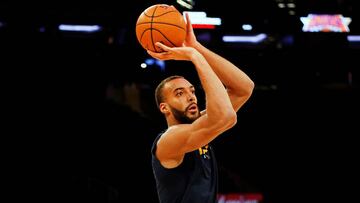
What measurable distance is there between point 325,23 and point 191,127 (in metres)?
6.07

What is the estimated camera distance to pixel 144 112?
395 inches

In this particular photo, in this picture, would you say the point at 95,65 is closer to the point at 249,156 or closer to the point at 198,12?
the point at 198,12

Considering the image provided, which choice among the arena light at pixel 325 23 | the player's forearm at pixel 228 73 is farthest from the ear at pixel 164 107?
the arena light at pixel 325 23

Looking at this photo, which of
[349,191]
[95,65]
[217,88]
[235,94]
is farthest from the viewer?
[349,191]

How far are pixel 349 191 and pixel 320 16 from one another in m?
3.75

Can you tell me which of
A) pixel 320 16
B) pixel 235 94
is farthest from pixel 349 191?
pixel 235 94

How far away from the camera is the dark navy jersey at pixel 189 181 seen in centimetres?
311

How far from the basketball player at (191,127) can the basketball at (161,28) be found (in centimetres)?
8

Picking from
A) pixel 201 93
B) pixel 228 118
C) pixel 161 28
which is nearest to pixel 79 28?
pixel 201 93

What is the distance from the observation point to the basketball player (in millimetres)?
2988

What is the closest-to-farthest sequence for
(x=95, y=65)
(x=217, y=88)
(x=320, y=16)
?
(x=217, y=88)
(x=320, y=16)
(x=95, y=65)

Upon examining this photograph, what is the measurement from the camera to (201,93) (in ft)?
33.2

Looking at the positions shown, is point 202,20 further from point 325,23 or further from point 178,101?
point 178,101

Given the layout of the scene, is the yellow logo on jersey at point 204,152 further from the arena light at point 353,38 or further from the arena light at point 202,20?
the arena light at point 353,38
